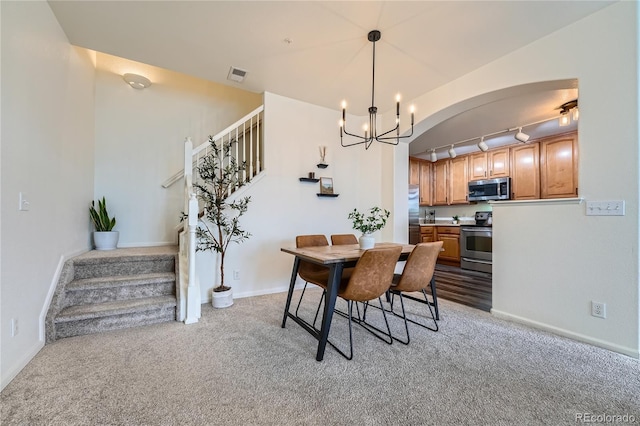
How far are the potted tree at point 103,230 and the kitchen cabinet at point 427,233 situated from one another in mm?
5703

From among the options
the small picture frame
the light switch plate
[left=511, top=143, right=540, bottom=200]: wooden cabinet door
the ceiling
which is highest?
the ceiling

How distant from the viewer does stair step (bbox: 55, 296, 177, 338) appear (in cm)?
217

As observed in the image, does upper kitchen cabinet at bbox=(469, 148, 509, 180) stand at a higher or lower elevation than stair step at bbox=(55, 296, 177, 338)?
higher

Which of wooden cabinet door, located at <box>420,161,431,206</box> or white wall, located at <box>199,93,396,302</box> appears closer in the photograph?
white wall, located at <box>199,93,396,302</box>

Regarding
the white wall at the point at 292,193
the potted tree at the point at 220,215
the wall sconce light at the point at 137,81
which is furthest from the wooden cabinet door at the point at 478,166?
the wall sconce light at the point at 137,81

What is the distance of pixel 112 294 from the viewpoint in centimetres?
254

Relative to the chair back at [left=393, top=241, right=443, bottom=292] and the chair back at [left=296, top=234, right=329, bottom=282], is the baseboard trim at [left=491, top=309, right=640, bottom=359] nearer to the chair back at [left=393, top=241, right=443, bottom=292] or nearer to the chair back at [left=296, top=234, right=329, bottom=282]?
the chair back at [left=393, top=241, right=443, bottom=292]

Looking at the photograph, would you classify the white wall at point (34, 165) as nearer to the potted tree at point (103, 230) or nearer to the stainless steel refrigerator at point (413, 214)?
the potted tree at point (103, 230)

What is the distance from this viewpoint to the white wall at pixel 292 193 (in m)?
3.43

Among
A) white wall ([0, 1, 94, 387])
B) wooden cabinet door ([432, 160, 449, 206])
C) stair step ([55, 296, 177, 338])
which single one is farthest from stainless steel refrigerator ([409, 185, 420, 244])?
white wall ([0, 1, 94, 387])

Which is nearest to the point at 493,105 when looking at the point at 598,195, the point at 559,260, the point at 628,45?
the point at 628,45

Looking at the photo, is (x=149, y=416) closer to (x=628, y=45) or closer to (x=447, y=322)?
(x=447, y=322)

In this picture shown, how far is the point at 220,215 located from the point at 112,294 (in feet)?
4.06

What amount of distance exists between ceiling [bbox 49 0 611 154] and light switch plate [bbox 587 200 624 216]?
111 cm
